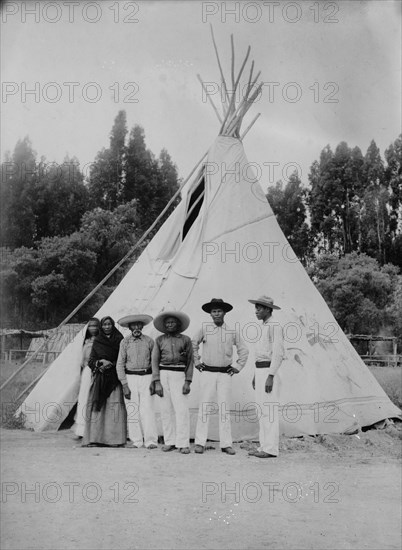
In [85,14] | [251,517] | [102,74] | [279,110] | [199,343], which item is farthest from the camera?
[199,343]

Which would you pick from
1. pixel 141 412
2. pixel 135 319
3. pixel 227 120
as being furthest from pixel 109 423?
pixel 227 120

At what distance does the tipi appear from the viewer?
5.75m

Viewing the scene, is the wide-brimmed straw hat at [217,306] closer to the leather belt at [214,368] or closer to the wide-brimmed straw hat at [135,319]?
the wide-brimmed straw hat at [135,319]

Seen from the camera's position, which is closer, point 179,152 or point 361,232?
point 361,232

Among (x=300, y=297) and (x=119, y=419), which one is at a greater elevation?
(x=300, y=297)

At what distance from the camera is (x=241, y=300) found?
599 centimetres

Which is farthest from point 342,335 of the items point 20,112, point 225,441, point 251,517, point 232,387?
point 20,112

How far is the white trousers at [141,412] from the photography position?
5.40 m

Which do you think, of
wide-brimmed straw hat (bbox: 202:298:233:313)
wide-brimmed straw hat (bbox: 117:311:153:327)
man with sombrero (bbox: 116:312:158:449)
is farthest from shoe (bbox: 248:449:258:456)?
wide-brimmed straw hat (bbox: 117:311:153:327)

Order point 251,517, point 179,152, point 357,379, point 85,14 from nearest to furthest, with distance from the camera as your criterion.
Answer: point 251,517, point 85,14, point 179,152, point 357,379

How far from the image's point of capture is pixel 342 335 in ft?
21.2

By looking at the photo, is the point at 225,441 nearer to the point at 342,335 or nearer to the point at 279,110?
the point at 342,335

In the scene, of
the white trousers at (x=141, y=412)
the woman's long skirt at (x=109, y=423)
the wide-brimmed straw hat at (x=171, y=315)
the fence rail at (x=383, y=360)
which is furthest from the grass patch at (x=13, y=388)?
the fence rail at (x=383, y=360)

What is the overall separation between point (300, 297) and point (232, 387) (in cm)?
131
